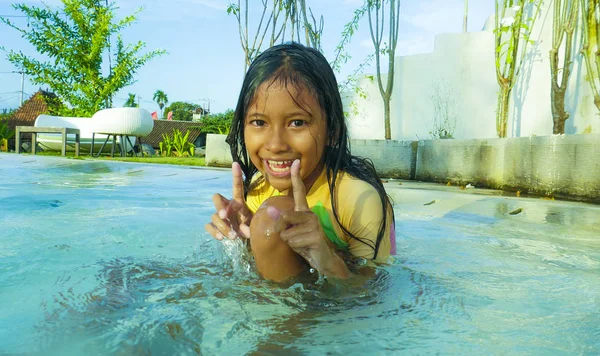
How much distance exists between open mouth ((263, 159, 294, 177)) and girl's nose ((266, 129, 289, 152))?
6 cm

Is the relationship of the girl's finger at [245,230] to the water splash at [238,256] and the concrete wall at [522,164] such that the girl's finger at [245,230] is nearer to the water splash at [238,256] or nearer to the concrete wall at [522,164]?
the water splash at [238,256]

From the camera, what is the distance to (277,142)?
1941mm

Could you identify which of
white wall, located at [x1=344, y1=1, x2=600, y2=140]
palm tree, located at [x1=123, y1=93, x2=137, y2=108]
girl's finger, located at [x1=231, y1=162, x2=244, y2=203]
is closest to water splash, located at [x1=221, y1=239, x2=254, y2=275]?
girl's finger, located at [x1=231, y1=162, x2=244, y2=203]

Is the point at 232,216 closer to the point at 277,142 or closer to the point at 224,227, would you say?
the point at 224,227

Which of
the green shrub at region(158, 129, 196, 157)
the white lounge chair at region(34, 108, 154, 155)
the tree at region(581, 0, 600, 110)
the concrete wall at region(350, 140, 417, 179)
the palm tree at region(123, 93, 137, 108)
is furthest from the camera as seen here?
the palm tree at region(123, 93, 137, 108)

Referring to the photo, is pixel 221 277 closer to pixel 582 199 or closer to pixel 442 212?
pixel 442 212

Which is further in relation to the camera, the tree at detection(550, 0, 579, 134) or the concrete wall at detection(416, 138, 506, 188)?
the tree at detection(550, 0, 579, 134)

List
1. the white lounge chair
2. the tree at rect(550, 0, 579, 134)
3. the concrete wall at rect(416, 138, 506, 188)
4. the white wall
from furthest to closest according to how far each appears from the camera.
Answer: the white lounge chair < the white wall < the tree at rect(550, 0, 579, 134) < the concrete wall at rect(416, 138, 506, 188)

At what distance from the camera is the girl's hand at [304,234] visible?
5.36 feet

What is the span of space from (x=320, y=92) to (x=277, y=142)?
262 mm

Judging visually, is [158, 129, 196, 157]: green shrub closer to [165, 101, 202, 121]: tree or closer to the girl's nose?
the girl's nose

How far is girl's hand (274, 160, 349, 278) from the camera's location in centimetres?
163

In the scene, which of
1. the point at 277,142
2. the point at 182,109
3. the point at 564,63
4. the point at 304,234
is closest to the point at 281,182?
the point at 277,142

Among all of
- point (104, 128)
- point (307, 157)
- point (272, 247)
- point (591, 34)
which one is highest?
point (591, 34)
